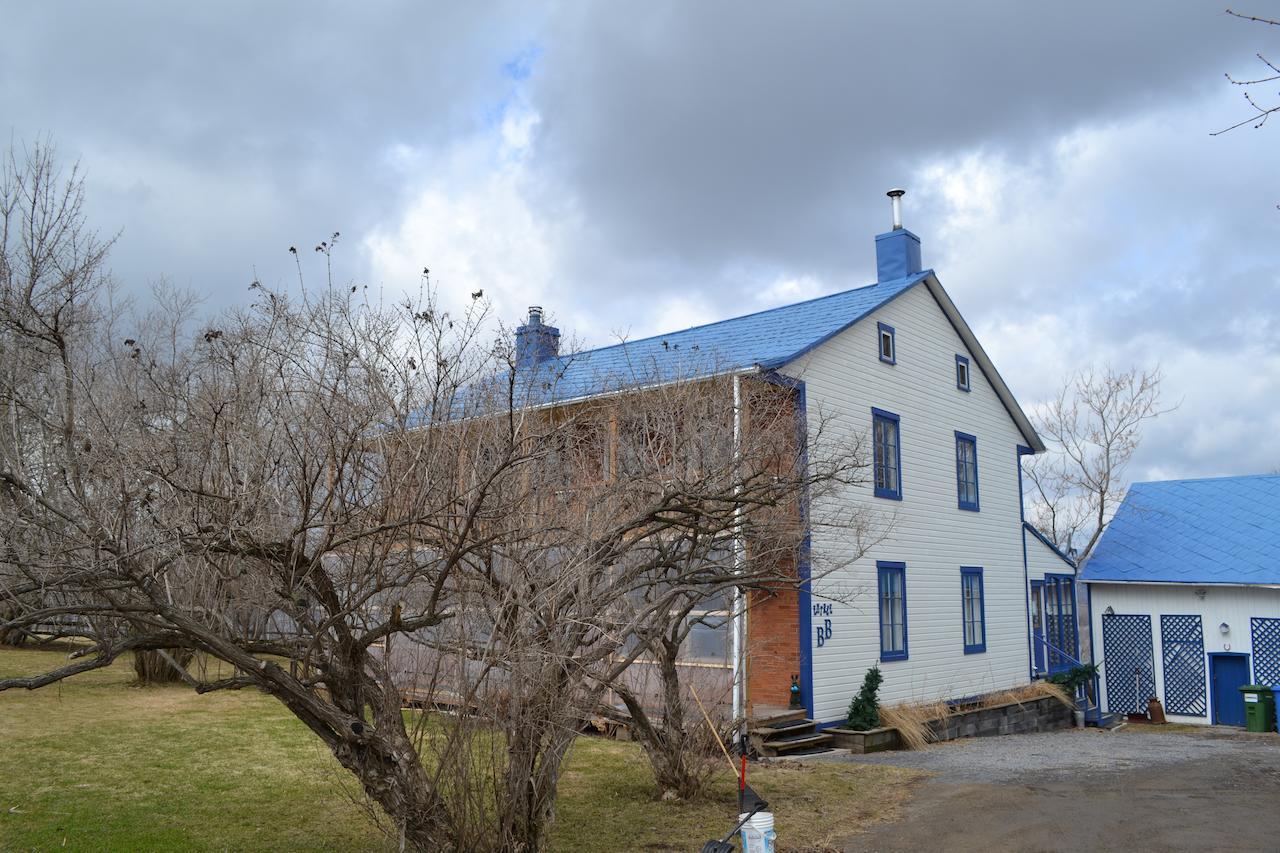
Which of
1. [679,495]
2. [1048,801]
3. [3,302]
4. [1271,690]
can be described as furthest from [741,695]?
[1271,690]

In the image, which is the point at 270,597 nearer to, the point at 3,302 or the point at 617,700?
the point at 3,302

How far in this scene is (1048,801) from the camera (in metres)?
9.88

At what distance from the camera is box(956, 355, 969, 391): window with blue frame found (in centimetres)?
2025

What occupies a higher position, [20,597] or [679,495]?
[679,495]

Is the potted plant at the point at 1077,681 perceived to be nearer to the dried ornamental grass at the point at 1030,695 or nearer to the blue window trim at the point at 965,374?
the dried ornamental grass at the point at 1030,695

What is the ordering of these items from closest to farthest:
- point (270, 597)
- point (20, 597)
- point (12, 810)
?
point (20, 597)
point (270, 597)
point (12, 810)

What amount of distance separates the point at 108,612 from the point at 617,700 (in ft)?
26.4

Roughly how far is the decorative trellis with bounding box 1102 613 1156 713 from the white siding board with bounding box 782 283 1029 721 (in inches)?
170

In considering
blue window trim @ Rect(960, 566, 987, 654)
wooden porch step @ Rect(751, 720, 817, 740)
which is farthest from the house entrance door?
wooden porch step @ Rect(751, 720, 817, 740)

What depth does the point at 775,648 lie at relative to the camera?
1491cm

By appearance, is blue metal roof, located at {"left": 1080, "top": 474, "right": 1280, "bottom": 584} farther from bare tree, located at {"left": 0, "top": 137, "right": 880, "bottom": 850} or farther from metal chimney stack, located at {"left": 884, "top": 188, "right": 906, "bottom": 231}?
bare tree, located at {"left": 0, "top": 137, "right": 880, "bottom": 850}

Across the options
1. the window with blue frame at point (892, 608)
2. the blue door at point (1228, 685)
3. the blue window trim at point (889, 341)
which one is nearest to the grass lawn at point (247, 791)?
the window with blue frame at point (892, 608)

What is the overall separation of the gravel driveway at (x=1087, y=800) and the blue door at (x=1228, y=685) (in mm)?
8670

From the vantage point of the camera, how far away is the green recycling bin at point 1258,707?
68.5 ft
